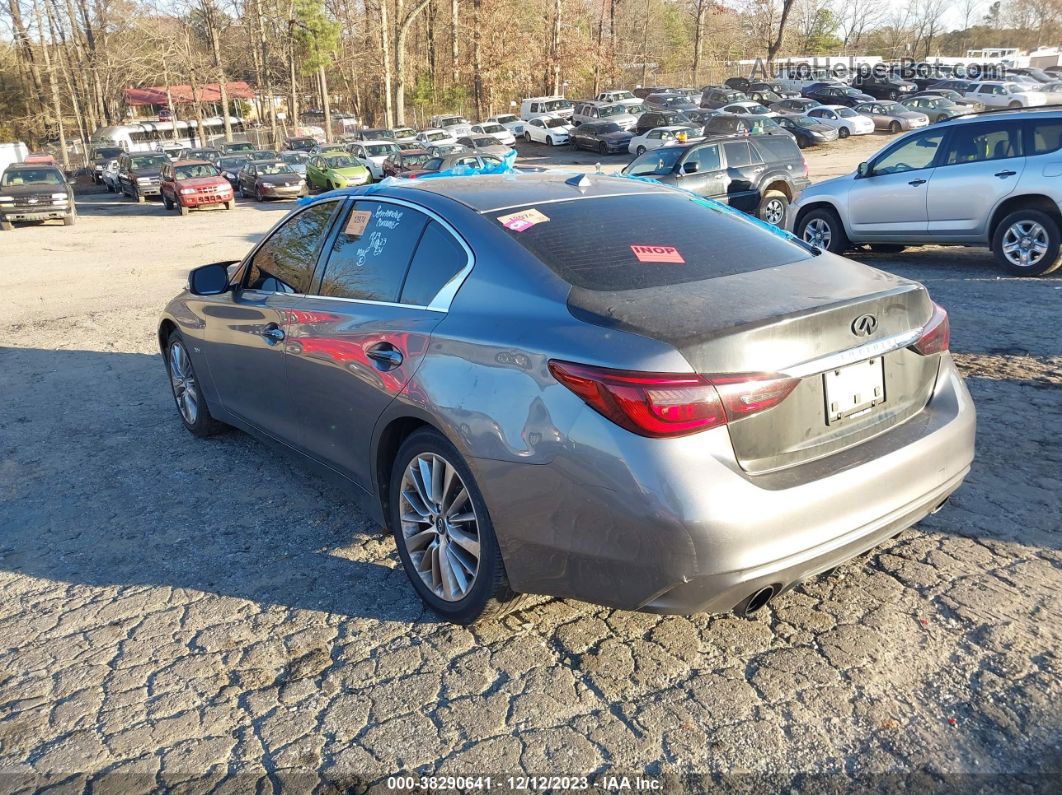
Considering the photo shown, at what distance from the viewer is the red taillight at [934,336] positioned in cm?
329

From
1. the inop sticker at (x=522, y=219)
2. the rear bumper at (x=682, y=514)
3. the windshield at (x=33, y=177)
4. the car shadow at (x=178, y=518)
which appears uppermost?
the inop sticker at (x=522, y=219)

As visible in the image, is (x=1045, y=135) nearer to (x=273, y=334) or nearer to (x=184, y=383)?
(x=273, y=334)

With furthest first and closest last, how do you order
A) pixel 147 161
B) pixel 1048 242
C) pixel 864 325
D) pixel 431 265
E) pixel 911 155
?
pixel 147 161 → pixel 911 155 → pixel 1048 242 → pixel 431 265 → pixel 864 325

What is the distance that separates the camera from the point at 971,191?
9.62 metres

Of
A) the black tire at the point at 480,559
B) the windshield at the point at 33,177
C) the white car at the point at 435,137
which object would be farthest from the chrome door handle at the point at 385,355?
the white car at the point at 435,137

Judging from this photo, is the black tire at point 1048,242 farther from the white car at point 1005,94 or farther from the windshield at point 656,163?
the white car at point 1005,94

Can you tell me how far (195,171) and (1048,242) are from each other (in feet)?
80.0

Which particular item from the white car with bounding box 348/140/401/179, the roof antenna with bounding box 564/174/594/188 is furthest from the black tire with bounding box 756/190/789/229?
the white car with bounding box 348/140/401/179

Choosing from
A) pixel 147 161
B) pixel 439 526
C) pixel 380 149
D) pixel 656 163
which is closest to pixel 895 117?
pixel 380 149

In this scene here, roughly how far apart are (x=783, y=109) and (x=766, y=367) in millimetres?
45087

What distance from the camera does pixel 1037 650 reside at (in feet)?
10.3

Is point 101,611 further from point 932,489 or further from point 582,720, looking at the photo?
point 932,489

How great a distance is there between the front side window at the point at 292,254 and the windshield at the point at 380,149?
95.1 feet

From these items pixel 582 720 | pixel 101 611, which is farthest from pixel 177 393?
pixel 582 720
